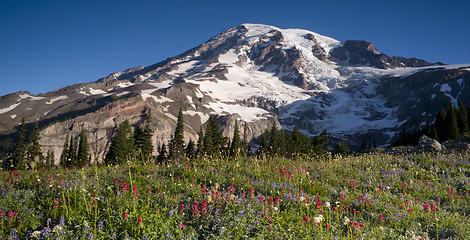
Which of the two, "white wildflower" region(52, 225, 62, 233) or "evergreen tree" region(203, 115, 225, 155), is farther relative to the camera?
"evergreen tree" region(203, 115, 225, 155)

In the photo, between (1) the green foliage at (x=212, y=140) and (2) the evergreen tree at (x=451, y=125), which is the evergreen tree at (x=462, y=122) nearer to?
(2) the evergreen tree at (x=451, y=125)

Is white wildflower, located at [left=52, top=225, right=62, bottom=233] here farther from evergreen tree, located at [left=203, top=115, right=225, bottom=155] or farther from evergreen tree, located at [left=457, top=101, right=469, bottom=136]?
evergreen tree, located at [left=457, top=101, right=469, bottom=136]

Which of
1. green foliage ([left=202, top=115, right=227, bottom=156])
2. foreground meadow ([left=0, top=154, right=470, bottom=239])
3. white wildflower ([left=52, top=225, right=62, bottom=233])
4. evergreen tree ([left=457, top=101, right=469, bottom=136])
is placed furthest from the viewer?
evergreen tree ([left=457, top=101, right=469, bottom=136])

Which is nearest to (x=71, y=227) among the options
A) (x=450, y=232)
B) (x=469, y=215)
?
(x=450, y=232)

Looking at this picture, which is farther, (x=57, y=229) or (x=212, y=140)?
(x=212, y=140)

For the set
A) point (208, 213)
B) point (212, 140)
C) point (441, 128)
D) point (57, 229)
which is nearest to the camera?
point (57, 229)

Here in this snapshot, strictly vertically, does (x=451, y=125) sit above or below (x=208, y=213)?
above

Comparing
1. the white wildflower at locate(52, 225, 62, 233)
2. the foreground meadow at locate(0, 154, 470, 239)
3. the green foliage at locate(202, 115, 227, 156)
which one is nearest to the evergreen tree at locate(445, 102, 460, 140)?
the green foliage at locate(202, 115, 227, 156)

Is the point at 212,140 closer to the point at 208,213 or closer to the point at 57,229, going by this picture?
the point at 208,213

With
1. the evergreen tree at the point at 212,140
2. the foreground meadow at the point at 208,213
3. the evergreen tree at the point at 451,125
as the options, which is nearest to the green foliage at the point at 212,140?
the evergreen tree at the point at 212,140

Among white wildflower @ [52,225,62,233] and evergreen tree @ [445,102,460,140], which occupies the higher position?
evergreen tree @ [445,102,460,140]

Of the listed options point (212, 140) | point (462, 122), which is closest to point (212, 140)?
point (212, 140)

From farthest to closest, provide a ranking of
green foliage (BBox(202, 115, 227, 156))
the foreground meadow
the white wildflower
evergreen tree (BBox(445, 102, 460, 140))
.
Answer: evergreen tree (BBox(445, 102, 460, 140)), green foliage (BBox(202, 115, 227, 156)), the foreground meadow, the white wildflower

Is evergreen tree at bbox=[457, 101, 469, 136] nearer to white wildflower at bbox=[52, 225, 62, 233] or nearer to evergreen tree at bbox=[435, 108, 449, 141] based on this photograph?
evergreen tree at bbox=[435, 108, 449, 141]
